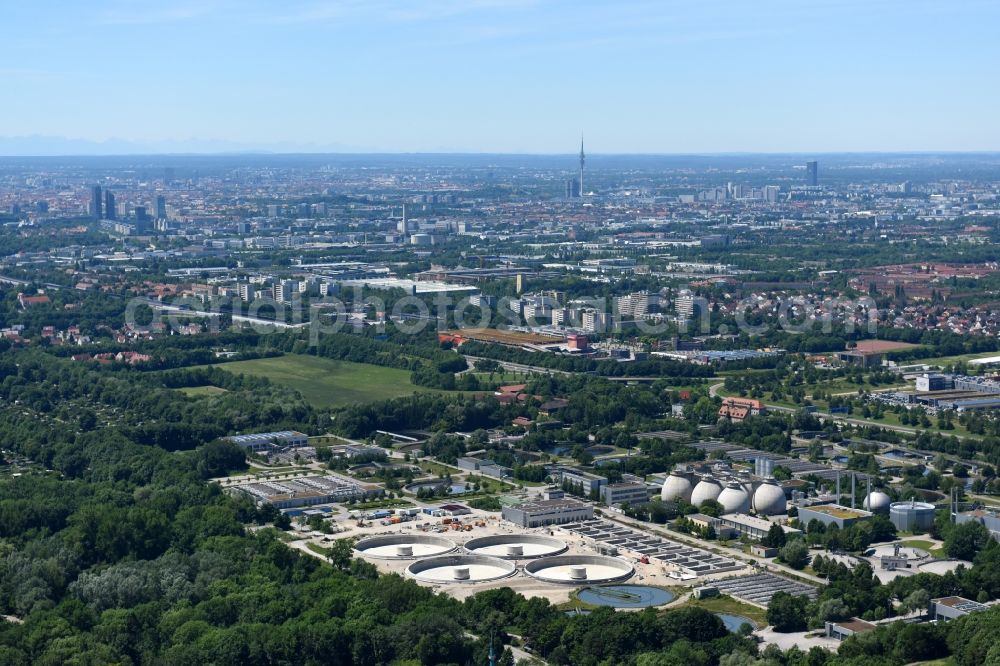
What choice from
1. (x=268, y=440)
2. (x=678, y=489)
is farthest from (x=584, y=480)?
(x=268, y=440)

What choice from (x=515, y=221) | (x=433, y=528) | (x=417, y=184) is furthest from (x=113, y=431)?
(x=417, y=184)

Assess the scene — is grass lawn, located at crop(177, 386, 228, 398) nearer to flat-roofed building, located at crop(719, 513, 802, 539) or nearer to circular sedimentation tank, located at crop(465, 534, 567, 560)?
circular sedimentation tank, located at crop(465, 534, 567, 560)

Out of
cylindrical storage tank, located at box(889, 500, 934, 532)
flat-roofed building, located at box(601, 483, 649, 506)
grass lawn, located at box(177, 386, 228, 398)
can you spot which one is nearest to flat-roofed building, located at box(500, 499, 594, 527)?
flat-roofed building, located at box(601, 483, 649, 506)

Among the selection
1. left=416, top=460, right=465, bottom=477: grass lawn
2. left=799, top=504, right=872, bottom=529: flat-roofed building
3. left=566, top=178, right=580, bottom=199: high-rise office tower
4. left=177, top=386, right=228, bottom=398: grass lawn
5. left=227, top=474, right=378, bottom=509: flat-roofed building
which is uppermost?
left=566, top=178, right=580, bottom=199: high-rise office tower

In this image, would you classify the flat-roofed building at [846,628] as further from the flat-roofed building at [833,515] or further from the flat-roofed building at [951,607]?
the flat-roofed building at [833,515]

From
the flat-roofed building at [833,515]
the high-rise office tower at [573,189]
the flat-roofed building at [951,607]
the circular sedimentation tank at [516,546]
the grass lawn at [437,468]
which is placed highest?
the high-rise office tower at [573,189]

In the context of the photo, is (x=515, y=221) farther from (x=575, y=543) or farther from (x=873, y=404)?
(x=575, y=543)

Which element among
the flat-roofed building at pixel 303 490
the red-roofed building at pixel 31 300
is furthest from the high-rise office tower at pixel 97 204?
the flat-roofed building at pixel 303 490

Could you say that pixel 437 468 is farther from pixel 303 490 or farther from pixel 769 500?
pixel 769 500

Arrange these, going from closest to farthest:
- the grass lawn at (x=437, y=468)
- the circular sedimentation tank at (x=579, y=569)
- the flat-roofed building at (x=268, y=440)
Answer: the circular sedimentation tank at (x=579, y=569) → the grass lawn at (x=437, y=468) → the flat-roofed building at (x=268, y=440)
